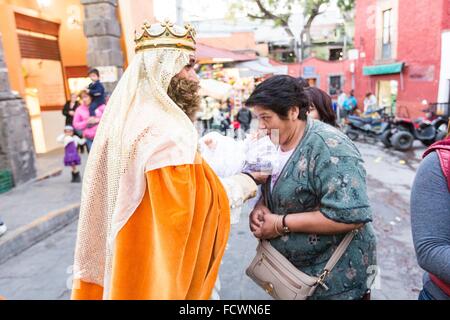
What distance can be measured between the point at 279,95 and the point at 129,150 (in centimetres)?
67

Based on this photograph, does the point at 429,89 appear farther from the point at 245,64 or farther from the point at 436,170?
the point at 245,64

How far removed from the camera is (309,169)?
1513 millimetres

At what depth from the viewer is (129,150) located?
1413mm

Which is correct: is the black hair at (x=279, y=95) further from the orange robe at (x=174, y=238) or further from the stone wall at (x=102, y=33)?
the stone wall at (x=102, y=33)

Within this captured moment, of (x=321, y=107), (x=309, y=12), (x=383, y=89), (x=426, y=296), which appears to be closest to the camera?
(x=426, y=296)

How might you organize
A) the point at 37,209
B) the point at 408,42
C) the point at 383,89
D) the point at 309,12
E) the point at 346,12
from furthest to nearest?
the point at 346,12, the point at 309,12, the point at 383,89, the point at 408,42, the point at 37,209

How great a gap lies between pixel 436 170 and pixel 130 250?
3.77ft

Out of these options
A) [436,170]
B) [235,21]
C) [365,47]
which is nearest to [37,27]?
[365,47]

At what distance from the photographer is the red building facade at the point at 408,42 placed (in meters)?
2.98

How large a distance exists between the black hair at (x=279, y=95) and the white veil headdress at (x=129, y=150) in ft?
1.08

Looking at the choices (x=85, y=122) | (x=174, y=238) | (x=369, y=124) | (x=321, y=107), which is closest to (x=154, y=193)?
(x=174, y=238)

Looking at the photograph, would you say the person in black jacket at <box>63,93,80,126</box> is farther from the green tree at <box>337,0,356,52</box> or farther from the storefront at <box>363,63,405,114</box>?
the green tree at <box>337,0,356,52</box>

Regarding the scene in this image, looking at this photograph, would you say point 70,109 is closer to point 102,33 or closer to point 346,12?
point 102,33

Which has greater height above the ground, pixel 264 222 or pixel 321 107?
pixel 321 107
